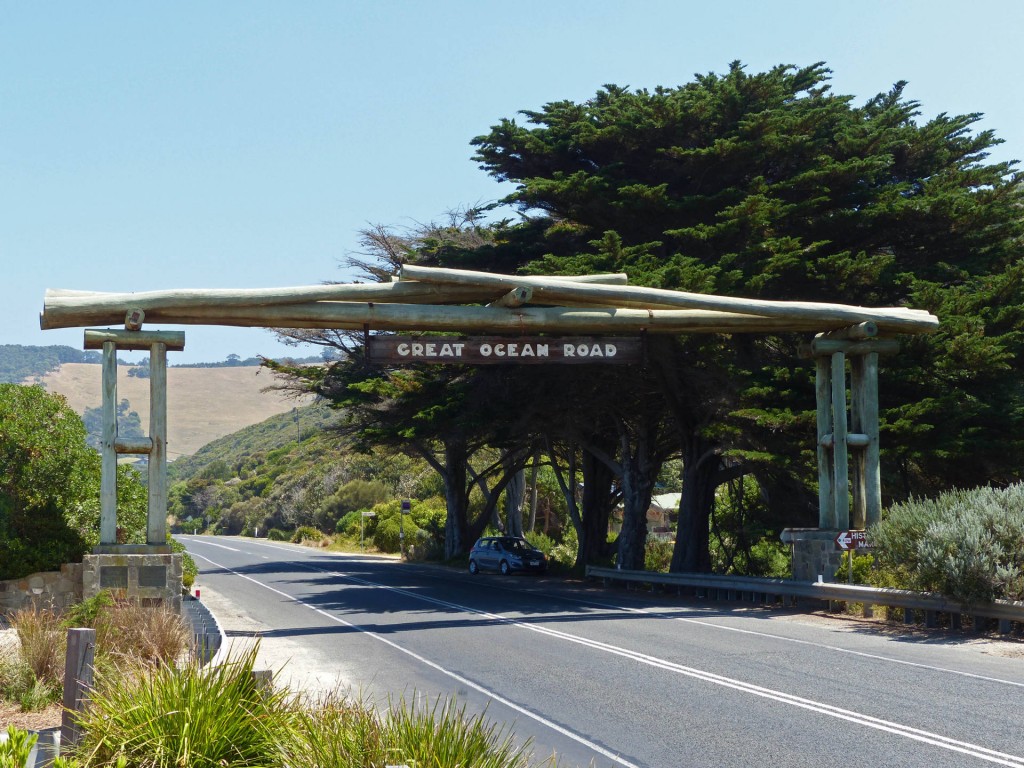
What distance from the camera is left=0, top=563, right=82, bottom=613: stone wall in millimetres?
16016

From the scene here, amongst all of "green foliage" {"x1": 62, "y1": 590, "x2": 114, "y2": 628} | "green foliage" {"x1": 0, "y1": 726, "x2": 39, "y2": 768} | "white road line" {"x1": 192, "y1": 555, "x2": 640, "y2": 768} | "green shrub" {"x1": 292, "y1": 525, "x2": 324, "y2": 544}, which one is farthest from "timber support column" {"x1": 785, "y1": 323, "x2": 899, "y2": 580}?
"green shrub" {"x1": 292, "y1": 525, "x2": 324, "y2": 544}

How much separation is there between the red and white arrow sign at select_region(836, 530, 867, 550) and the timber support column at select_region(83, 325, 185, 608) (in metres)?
11.8

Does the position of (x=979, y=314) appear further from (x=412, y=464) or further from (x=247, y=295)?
(x=412, y=464)

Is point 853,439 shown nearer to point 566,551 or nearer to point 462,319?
point 462,319

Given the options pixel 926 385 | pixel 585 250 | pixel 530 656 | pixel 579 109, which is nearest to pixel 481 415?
pixel 585 250

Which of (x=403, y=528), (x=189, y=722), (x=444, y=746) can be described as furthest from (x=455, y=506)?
(x=444, y=746)

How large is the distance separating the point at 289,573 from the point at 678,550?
14.6 metres

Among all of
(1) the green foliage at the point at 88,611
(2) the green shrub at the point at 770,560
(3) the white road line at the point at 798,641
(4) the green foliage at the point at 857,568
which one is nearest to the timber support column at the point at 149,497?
(1) the green foliage at the point at 88,611

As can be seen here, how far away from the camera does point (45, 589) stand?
16.2 meters

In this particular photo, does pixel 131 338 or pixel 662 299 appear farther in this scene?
pixel 662 299

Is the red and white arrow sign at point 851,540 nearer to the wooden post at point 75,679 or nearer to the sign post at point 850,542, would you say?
the sign post at point 850,542

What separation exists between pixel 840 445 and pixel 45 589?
46.7ft

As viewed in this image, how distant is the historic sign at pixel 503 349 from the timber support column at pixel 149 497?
11.5 ft

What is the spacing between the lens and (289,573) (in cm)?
3700
